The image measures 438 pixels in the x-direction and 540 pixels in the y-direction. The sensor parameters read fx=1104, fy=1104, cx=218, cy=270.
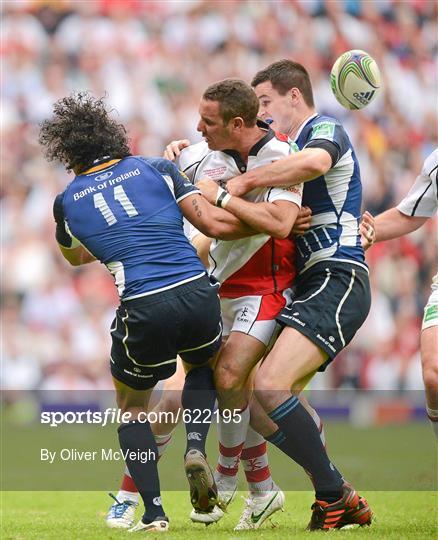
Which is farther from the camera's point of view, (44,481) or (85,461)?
(85,461)

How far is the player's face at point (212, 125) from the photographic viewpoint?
6.71 metres

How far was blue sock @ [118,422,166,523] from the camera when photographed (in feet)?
20.8

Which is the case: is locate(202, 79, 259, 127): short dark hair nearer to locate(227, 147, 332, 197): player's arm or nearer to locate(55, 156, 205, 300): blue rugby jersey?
locate(227, 147, 332, 197): player's arm

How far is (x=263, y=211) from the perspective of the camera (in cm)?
659

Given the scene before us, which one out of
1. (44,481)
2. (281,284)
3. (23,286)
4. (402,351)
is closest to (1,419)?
(23,286)

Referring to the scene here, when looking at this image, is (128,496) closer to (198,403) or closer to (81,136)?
(198,403)

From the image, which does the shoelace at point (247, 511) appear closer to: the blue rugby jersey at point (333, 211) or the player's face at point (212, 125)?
the blue rugby jersey at point (333, 211)

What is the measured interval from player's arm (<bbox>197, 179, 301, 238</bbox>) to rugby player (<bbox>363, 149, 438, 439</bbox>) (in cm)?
83

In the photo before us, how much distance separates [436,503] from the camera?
26.7 feet

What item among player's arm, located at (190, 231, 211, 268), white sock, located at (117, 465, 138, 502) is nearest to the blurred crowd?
player's arm, located at (190, 231, 211, 268)

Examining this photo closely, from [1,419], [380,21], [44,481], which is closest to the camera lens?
[44,481]

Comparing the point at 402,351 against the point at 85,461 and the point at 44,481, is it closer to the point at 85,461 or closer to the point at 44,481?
the point at 85,461

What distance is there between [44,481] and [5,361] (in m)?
4.97

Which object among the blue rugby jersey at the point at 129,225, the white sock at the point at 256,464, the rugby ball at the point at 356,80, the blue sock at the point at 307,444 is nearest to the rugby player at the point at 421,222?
the rugby ball at the point at 356,80
